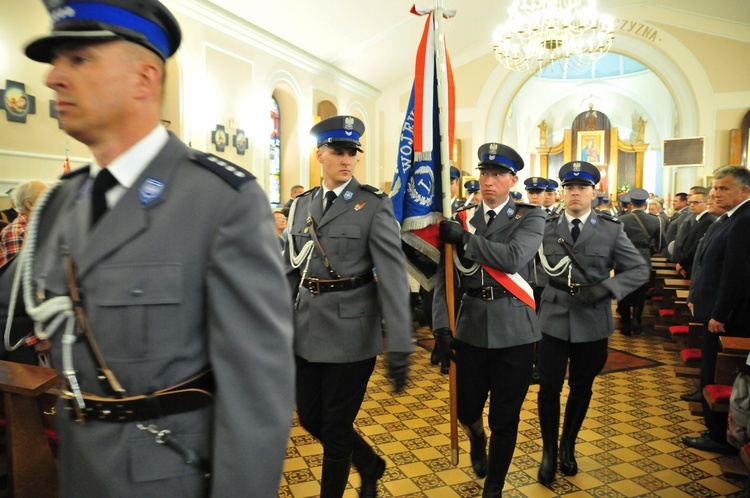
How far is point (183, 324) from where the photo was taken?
3.22 ft

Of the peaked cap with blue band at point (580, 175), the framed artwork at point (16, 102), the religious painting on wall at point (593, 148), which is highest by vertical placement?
the religious painting on wall at point (593, 148)

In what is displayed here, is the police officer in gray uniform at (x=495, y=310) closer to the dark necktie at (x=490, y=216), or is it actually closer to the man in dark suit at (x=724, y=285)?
the dark necktie at (x=490, y=216)

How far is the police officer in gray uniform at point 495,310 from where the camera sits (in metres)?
2.61

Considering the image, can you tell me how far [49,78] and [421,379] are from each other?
4.31 metres

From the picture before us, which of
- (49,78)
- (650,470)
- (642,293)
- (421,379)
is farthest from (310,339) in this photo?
(642,293)

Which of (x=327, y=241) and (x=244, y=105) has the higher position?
(x=244, y=105)

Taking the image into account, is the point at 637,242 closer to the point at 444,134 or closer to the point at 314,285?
the point at 444,134

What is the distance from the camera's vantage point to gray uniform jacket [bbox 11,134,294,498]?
95 centimetres

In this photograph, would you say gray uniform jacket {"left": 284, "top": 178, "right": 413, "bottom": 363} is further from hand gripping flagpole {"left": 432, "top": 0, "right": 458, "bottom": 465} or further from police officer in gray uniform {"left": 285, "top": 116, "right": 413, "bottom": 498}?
hand gripping flagpole {"left": 432, "top": 0, "right": 458, "bottom": 465}

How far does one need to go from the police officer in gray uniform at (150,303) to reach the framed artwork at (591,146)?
72.3 ft

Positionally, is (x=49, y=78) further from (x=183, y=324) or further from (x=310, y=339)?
(x=310, y=339)

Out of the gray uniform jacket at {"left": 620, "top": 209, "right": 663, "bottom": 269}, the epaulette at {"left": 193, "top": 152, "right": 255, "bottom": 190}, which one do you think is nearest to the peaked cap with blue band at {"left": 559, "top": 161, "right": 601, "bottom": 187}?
the epaulette at {"left": 193, "top": 152, "right": 255, "bottom": 190}

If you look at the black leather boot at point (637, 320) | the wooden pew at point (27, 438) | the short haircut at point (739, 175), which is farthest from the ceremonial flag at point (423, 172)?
the black leather boot at point (637, 320)

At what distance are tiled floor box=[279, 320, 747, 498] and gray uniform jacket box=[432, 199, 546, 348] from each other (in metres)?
0.87
